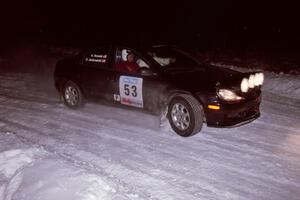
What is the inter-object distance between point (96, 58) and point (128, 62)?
100 centimetres

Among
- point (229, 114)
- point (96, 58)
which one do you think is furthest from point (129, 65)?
point (229, 114)

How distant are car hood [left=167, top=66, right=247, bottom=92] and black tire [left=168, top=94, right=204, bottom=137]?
0.69ft

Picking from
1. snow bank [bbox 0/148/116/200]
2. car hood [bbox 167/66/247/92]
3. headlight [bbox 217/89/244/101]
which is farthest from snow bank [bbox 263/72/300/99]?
snow bank [bbox 0/148/116/200]

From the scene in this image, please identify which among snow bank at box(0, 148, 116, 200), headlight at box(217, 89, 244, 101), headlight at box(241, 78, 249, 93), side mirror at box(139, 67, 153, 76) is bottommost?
snow bank at box(0, 148, 116, 200)

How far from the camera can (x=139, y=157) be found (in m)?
5.98

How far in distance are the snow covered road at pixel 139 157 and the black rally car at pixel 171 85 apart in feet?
1.35

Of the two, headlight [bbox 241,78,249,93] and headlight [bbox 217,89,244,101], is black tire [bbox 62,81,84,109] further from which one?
headlight [bbox 241,78,249,93]

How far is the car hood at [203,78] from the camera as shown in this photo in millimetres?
6441

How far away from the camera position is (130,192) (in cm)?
482

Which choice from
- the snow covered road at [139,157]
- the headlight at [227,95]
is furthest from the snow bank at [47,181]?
the headlight at [227,95]

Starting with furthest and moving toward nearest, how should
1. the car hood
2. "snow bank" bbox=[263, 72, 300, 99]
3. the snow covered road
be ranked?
"snow bank" bbox=[263, 72, 300, 99], the car hood, the snow covered road

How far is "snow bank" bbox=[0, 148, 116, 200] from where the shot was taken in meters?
4.75

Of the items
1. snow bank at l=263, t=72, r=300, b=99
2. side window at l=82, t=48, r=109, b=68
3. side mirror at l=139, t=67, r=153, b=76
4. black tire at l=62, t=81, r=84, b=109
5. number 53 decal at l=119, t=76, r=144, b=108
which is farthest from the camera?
snow bank at l=263, t=72, r=300, b=99

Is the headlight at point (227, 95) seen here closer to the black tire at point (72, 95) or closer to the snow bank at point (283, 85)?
the black tire at point (72, 95)
